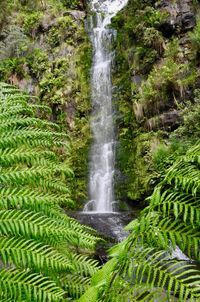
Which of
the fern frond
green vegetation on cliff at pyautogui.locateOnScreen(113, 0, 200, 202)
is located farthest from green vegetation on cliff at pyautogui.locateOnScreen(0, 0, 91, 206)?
the fern frond

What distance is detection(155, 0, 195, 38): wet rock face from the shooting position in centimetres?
1143

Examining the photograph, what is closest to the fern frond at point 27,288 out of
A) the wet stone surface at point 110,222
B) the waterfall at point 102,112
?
the wet stone surface at point 110,222

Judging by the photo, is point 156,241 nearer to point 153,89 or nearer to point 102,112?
point 153,89

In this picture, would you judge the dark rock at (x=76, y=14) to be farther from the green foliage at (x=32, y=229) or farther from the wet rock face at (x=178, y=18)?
the green foliage at (x=32, y=229)

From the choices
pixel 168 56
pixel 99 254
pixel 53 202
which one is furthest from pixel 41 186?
pixel 168 56

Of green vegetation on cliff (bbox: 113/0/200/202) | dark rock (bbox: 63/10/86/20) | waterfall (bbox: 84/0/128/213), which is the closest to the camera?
green vegetation on cliff (bbox: 113/0/200/202)

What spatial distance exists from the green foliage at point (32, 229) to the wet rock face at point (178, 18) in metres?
11.3

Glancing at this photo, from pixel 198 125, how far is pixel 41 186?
7.33m

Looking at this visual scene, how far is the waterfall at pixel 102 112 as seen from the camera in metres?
10.5

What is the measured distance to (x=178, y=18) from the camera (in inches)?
456

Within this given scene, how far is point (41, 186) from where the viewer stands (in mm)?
1539

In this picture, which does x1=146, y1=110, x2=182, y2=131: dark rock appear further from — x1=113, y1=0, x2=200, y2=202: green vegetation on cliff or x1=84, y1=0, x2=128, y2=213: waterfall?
x1=84, y1=0, x2=128, y2=213: waterfall

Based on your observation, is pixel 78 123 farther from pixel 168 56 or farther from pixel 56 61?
pixel 168 56

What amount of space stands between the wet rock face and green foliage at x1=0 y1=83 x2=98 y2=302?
1128 cm
